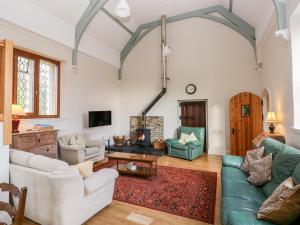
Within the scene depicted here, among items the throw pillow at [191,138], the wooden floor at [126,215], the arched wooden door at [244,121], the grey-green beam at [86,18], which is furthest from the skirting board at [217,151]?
the grey-green beam at [86,18]

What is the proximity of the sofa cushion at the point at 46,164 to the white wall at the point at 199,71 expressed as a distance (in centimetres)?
502

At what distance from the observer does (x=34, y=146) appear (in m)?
3.76

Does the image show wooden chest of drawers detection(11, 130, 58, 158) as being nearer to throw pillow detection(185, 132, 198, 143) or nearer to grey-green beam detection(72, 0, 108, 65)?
grey-green beam detection(72, 0, 108, 65)

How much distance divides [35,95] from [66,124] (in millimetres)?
1109

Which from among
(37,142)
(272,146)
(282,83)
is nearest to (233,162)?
(272,146)

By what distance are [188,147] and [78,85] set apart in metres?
3.76

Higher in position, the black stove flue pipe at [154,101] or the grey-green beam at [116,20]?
the grey-green beam at [116,20]

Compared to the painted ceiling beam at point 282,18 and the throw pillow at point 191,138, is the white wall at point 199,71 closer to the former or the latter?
the throw pillow at point 191,138

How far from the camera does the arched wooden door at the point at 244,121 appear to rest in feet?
18.0

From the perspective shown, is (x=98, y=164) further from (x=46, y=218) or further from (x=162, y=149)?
(x=46, y=218)

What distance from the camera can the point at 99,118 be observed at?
624 cm

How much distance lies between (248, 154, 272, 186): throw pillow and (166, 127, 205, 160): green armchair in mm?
2727

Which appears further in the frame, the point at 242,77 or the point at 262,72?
the point at 242,77

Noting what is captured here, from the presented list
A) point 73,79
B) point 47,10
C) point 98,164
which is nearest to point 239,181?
point 98,164
